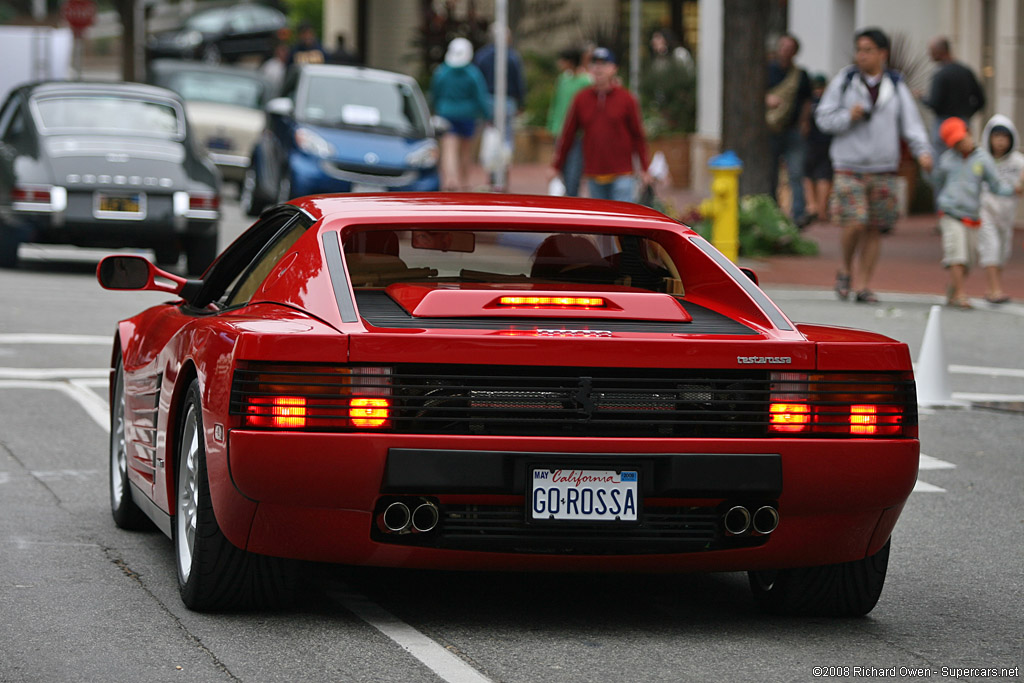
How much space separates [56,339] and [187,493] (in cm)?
716

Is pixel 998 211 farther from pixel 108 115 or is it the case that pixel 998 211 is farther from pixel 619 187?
pixel 108 115

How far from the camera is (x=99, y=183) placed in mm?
15914

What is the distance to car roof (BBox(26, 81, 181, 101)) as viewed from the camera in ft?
57.3

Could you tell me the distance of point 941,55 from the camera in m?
22.0

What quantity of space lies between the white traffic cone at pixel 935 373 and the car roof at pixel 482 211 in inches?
192

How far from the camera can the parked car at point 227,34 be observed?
50438mm

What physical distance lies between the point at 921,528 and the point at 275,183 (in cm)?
1513

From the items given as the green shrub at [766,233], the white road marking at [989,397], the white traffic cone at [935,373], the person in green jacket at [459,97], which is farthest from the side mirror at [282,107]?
the white traffic cone at [935,373]

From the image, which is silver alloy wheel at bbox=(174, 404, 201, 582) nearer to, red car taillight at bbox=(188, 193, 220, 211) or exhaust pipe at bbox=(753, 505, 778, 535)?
exhaust pipe at bbox=(753, 505, 778, 535)

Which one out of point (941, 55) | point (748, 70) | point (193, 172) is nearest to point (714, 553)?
point (193, 172)

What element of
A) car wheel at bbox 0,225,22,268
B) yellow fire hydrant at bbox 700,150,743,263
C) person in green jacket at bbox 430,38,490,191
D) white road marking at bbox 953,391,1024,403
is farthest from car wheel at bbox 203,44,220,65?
white road marking at bbox 953,391,1024,403

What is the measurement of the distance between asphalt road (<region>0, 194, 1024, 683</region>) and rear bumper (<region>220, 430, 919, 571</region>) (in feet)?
0.82

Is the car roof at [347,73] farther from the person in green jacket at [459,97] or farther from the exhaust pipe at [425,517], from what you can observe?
the exhaust pipe at [425,517]

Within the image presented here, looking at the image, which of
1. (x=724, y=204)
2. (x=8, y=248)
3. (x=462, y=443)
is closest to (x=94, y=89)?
(x=8, y=248)
